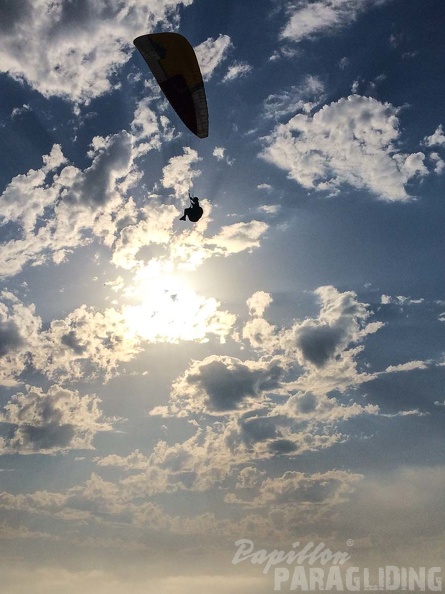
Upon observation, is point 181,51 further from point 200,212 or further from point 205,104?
point 200,212

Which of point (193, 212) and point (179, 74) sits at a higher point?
point (179, 74)

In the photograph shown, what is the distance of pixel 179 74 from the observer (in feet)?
176

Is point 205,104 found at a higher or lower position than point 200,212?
higher

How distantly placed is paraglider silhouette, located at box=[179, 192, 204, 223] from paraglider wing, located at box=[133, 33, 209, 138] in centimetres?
815

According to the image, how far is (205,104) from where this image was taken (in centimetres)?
5509

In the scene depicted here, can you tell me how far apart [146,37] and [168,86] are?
5081 mm

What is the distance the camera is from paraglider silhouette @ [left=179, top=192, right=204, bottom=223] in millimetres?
51562

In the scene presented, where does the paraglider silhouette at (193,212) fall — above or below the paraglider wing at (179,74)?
below

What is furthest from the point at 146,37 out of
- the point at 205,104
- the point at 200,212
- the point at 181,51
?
the point at 200,212

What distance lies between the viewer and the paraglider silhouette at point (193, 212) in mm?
51562

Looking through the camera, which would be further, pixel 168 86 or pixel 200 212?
pixel 168 86

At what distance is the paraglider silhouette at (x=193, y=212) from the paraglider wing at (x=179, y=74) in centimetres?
815

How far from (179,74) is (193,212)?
43.7 ft

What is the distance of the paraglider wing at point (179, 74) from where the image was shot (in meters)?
51.2
